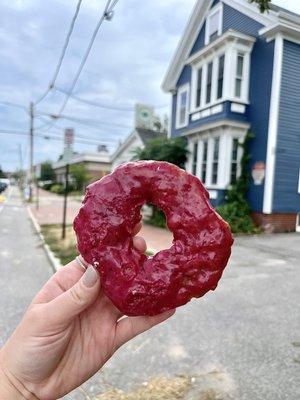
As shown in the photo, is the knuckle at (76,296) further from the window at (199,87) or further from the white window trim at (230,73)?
the window at (199,87)

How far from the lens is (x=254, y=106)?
13.8m

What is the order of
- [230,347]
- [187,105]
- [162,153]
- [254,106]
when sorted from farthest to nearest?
[187,105] → [162,153] → [254,106] → [230,347]

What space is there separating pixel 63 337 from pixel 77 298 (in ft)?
0.87

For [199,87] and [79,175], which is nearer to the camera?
[199,87]

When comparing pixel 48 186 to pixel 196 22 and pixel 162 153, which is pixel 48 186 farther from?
pixel 162 153

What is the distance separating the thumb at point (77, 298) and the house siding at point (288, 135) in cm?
1220

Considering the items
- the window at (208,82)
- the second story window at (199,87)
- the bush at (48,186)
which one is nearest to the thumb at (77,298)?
the window at (208,82)

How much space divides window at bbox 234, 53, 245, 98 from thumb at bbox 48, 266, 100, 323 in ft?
44.9

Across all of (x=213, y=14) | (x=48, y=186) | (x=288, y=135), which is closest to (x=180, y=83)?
(x=213, y=14)

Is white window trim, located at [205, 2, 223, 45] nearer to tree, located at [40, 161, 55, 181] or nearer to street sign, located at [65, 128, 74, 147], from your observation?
street sign, located at [65, 128, 74, 147]

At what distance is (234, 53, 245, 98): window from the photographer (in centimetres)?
1402

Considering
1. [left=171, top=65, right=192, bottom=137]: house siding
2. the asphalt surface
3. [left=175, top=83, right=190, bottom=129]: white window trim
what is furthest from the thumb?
[left=171, top=65, right=192, bottom=137]: house siding

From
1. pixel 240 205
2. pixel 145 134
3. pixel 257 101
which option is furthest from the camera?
pixel 145 134

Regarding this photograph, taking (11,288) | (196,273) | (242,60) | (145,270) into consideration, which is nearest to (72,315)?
(145,270)
